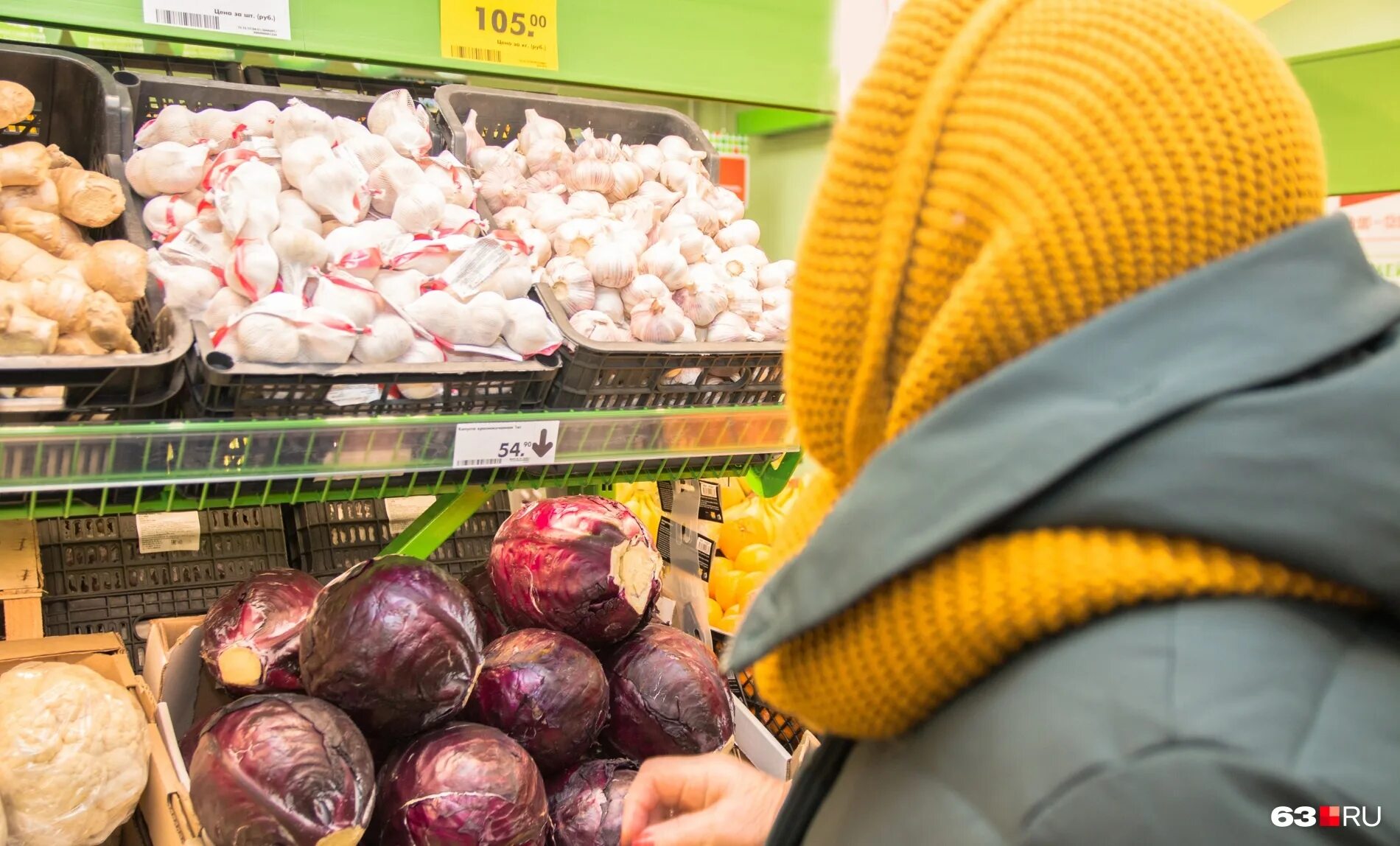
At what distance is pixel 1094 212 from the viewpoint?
568 millimetres

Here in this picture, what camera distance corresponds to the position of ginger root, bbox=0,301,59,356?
3.84 feet

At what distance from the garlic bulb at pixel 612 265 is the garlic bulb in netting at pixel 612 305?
0.04 ft

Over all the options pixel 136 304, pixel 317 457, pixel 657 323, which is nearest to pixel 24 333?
pixel 136 304

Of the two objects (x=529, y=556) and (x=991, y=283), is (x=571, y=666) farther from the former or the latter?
(x=991, y=283)

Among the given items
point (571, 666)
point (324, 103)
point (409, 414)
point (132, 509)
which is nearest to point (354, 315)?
point (409, 414)

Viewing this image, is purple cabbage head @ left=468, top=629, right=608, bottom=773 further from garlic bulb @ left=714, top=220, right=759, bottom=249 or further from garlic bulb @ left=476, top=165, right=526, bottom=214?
garlic bulb @ left=714, top=220, right=759, bottom=249

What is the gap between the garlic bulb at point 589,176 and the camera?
2.05m

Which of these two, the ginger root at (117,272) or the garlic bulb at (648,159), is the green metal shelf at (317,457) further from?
the garlic bulb at (648,159)

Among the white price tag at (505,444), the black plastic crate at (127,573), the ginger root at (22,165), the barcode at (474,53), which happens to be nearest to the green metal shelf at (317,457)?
the white price tag at (505,444)

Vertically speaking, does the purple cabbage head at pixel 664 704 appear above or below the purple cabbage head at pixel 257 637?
below

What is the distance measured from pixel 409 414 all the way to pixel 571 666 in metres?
0.44

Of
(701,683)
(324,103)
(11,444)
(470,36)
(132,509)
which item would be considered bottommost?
(701,683)

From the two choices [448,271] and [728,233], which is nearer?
[448,271]

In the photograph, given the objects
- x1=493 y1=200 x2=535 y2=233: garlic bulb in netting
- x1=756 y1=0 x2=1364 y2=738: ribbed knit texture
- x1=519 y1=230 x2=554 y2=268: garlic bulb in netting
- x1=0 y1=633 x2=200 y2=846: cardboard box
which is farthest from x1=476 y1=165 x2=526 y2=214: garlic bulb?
x1=756 y1=0 x2=1364 y2=738: ribbed knit texture
